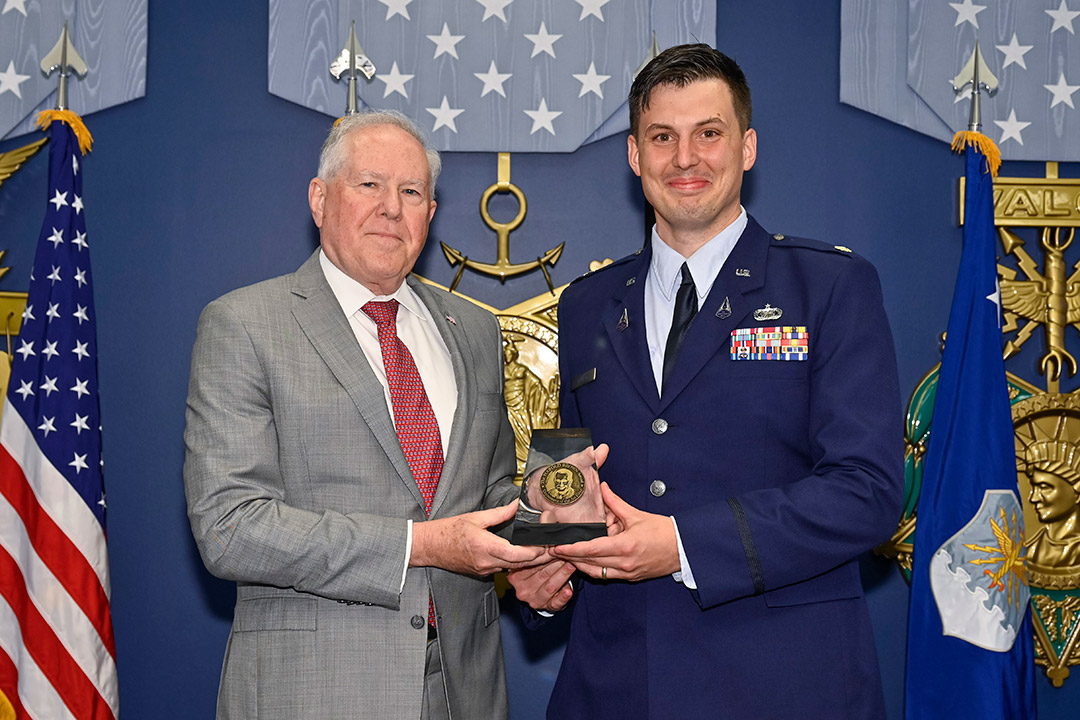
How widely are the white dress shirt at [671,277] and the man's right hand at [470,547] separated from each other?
0.44m

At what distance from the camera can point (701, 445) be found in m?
1.88

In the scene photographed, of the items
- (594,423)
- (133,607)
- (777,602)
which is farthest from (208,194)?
(777,602)

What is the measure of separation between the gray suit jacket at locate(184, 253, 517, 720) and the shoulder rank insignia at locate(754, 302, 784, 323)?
683 millimetres

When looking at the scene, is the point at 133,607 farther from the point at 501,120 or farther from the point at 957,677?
the point at 957,677

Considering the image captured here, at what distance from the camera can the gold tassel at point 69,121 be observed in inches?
125

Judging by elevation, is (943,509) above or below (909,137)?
below

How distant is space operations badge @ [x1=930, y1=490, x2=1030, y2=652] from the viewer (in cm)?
294

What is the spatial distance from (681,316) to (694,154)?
13.4 inches

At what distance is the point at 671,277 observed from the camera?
81.9 inches

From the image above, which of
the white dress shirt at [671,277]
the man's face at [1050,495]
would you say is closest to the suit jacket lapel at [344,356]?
the white dress shirt at [671,277]

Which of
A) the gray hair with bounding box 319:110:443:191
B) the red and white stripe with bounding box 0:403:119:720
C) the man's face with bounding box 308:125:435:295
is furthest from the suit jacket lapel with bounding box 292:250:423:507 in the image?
the red and white stripe with bounding box 0:403:119:720

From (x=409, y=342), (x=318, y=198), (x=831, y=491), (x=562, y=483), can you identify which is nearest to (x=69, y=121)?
(x=318, y=198)

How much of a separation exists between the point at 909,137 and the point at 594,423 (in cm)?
211

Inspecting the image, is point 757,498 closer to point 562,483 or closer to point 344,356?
point 562,483
